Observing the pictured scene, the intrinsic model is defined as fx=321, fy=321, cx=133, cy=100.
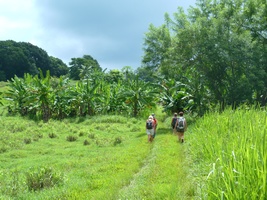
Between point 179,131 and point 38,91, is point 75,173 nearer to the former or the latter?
point 179,131

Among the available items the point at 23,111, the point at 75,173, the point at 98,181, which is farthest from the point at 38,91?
the point at 98,181

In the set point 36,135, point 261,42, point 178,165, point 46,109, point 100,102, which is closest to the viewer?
point 178,165

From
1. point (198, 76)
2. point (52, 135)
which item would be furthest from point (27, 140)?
point (198, 76)

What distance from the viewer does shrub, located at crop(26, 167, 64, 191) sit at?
32.4 feet

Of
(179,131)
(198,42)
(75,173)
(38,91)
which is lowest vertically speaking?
(75,173)

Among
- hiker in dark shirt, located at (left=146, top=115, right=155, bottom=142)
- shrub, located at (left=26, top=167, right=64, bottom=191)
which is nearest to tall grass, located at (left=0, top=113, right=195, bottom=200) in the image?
shrub, located at (left=26, top=167, right=64, bottom=191)

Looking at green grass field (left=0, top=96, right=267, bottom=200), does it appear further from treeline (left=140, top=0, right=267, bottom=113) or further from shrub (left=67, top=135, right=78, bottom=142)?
treeline (left=140, top=0, right=267, bottom=113)

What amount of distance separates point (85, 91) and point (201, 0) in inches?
603

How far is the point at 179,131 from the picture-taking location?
16.8 metres

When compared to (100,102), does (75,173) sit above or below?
below

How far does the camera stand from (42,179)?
10000 millimetres

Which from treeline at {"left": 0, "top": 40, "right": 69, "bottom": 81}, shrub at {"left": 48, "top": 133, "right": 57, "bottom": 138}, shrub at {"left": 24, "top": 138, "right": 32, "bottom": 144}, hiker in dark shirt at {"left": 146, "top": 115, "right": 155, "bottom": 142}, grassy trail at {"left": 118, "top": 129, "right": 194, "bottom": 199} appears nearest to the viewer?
grassy trail at {"left": 118, "top": 129, "right": 194, "bottom": 199}

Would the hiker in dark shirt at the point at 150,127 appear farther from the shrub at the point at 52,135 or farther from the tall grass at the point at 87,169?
the shrub at the point at 52,135

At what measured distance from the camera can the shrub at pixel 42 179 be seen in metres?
9.88
